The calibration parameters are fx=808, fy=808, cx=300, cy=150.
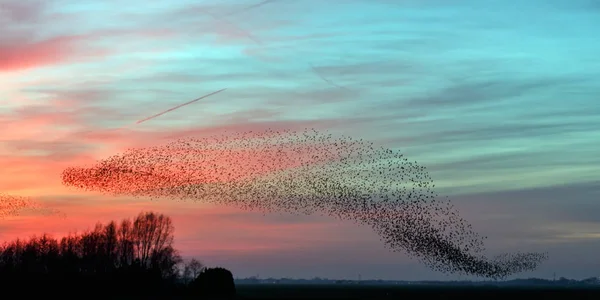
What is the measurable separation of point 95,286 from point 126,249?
181ft

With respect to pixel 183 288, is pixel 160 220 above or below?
above

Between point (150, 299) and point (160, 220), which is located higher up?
point (160, 220)

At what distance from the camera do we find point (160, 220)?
185m

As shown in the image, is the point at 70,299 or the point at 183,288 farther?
the point at 183,288

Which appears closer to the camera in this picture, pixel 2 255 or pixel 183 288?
pixel 183 288

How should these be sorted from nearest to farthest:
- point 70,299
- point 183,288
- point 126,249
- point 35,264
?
point 70,299 < point 183,288 < point 35,264 < point 126,249

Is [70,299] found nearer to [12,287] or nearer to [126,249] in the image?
[12,287]

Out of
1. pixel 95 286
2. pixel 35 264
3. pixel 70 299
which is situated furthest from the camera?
pixel 35 264

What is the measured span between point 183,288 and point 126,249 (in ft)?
134

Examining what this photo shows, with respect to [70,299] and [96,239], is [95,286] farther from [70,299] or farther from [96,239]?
[96,239]

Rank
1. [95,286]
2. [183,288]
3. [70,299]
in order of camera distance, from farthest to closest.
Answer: [183,288] → [95,286] → [70,299]

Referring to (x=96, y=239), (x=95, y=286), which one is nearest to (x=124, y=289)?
Answer: (x=95, y=286)

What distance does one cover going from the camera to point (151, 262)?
17962 centimetres

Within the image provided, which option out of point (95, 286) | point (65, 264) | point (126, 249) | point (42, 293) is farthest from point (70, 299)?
point (126, 249)
